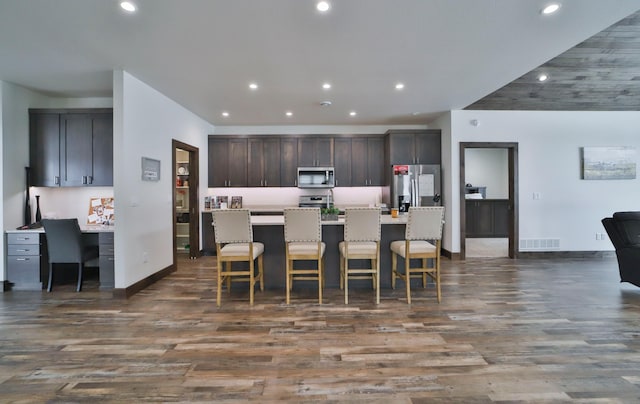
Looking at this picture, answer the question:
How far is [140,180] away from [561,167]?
7.12m

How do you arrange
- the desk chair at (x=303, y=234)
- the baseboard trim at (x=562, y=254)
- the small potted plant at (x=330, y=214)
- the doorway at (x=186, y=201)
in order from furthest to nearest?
1. the baseboard trim at (x=562, y=254)
2. the doorway at (x=186, y=201)
3. the small potted plant at (x=330, y=214)
4. the desk chair at (x=303, y=234)

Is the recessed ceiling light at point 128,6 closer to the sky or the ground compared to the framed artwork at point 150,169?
closer to the sky

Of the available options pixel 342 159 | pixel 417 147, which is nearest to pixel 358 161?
pixel 342 159

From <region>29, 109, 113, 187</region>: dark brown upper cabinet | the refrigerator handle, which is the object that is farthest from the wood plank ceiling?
<region>29, 109, 113, 187</region>: dark brown upper cabinet

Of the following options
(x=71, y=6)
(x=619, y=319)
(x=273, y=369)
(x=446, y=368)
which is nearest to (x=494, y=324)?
(x=446, y=368)

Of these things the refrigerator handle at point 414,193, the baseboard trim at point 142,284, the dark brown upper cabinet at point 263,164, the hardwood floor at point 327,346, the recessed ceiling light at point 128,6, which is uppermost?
the recessed ceiling light at point 128,6

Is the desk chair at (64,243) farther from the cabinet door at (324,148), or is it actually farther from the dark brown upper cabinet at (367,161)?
the dark brown upper cabinet at (367,161)

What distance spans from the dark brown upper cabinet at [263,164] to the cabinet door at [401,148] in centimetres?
238

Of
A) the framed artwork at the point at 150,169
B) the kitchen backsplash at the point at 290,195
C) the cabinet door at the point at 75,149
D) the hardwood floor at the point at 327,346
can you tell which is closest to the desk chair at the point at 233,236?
the hardwood floor at the point at 327,346

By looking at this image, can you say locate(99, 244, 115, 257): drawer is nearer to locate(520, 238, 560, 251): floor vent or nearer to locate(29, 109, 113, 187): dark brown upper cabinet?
locate(29, 109, 113, 187): dark brown upper cabinet

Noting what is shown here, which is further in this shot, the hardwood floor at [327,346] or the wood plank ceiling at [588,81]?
the wood plank ceiling at [588,81]

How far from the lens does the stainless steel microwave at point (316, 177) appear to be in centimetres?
604

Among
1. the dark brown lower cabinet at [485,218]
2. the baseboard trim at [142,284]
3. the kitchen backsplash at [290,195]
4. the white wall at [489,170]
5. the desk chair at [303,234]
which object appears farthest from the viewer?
the white wall at [489,170]

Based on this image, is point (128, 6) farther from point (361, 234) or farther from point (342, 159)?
point (342, 159)
